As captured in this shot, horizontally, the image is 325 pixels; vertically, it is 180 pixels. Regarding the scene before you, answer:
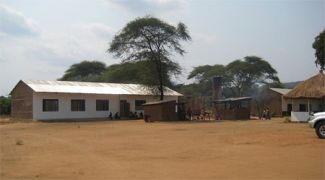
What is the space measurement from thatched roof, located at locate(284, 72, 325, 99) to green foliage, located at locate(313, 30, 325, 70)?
111 centimetres

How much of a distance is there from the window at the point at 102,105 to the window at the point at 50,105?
15.8 ft

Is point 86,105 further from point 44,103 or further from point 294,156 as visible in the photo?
point 294,156

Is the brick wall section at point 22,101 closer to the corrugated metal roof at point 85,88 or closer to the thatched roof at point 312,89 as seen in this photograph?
the corrugated metal roof at point 85,88

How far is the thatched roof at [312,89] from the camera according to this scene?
36.0 m

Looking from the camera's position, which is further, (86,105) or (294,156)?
(86,105)

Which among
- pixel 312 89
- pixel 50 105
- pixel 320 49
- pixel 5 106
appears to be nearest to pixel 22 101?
pixel 50 105

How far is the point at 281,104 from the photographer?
194ft

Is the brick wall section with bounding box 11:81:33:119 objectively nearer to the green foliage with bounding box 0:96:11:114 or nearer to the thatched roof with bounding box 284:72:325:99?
the green foliage with bounding box 0:96:11:114

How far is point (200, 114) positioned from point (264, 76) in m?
28.6

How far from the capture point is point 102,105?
46125 mm

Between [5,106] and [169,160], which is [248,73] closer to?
[5,106]

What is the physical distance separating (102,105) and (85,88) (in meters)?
2.44

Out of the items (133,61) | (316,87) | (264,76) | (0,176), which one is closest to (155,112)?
(133,61)

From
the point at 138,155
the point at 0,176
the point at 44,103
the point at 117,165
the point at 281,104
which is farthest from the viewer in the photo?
the point at 281,104
